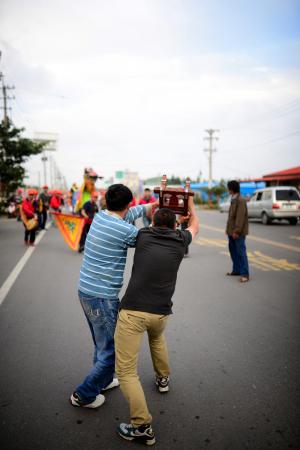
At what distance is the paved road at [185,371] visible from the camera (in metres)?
2.38

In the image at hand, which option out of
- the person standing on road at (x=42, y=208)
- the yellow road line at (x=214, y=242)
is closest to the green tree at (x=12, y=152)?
the person standing on road at (x=42, y=208)

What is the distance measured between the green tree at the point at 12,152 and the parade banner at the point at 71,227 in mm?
8916

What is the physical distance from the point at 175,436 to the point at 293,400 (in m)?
1.13

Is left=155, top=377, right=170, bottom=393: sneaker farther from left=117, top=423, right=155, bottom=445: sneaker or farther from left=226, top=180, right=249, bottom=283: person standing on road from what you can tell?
left=226, top=180, right=249, bottom=283: person standing on road

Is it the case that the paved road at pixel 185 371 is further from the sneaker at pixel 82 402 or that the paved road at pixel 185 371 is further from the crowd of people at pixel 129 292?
the crowd of people at pixel 129 292

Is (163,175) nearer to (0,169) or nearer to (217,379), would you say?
(217,379)

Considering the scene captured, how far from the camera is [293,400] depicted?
9.11 ft

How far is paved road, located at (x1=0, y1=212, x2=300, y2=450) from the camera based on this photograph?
2383mm

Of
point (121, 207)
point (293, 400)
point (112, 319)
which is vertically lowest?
point (293, 400)

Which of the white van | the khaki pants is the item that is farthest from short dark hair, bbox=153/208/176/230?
the white van

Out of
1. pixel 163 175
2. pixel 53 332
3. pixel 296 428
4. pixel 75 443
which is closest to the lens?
pixel 75 443

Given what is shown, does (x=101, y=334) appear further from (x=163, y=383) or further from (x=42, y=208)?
(x=42, y=208)

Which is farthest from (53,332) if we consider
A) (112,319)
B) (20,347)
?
(112,319)

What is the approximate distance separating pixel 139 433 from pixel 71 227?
771 centimetres
